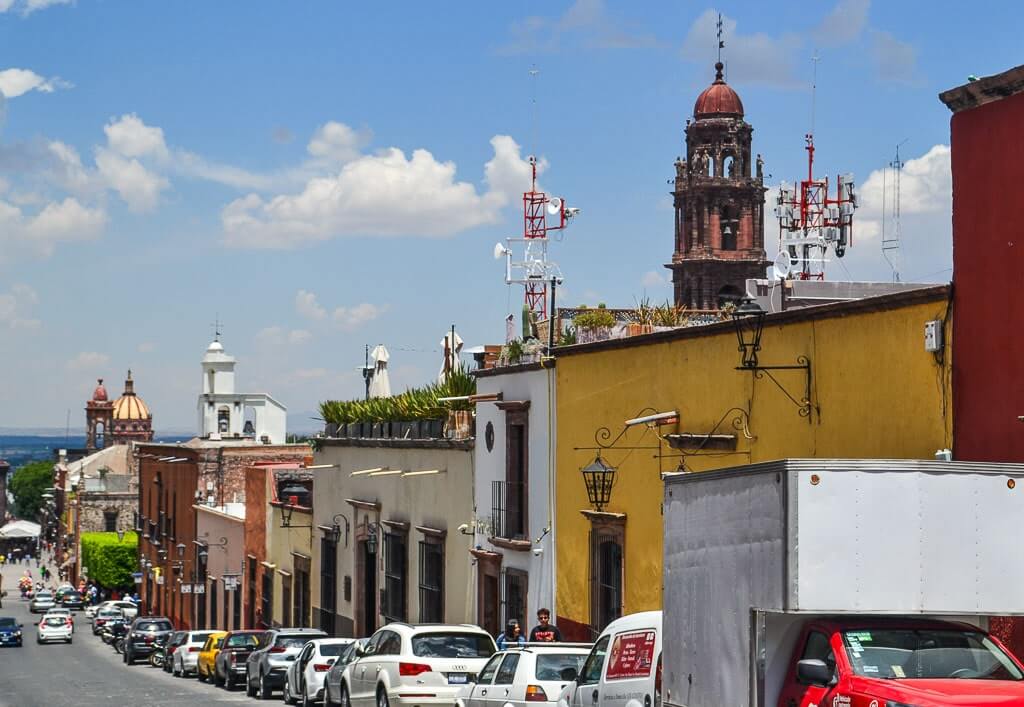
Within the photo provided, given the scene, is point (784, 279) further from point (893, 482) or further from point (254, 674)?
point (254, 674)

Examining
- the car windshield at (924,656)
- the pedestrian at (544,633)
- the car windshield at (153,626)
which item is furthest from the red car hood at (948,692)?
the car windshield at (153,626)

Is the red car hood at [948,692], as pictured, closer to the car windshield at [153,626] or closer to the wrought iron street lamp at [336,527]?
the wrought iron street lamp at [336,527]

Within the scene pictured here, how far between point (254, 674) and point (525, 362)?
9.29 metres

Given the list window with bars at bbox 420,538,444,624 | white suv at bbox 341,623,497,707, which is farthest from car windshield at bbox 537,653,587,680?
window with bars at bbox 420,538,444,624

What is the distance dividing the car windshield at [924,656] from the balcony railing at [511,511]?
1734cm

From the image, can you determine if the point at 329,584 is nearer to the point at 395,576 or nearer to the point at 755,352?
the point at 395,576

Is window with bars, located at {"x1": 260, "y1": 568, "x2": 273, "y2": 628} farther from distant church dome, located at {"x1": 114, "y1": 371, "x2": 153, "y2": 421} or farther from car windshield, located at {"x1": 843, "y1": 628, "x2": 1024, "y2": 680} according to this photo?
distant church dome, located at {"x1": 114, "y1": 371, "x2": 153, "y2": 421}

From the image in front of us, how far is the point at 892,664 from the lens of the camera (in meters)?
10.7

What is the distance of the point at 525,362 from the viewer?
1131 inches

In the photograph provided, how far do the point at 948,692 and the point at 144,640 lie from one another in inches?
1769

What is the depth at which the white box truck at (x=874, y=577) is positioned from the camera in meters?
10.8

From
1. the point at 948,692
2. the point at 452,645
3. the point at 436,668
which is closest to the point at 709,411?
the point at 452,645

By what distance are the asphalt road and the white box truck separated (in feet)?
69.0

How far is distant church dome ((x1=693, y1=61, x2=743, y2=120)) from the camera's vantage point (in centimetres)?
6600
